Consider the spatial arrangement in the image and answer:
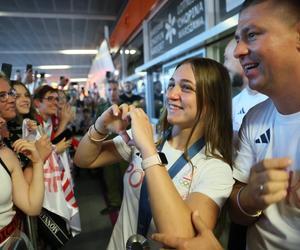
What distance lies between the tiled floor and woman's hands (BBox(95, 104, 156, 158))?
1.76 m

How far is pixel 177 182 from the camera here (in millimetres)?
989

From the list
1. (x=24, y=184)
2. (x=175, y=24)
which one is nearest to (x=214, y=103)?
(x=24, y=184)

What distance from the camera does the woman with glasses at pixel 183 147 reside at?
88 centimetres

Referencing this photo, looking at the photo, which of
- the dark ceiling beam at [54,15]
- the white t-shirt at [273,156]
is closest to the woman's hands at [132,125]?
the white t-shirt at [273,156]

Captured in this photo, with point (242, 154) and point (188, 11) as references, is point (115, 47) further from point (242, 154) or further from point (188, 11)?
point (242, 154)

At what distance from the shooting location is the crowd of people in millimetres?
761

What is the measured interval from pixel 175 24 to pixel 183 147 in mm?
2800

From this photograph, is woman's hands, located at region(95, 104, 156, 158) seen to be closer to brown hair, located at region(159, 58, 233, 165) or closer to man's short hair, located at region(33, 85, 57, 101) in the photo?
brown hair, located at region(159, 58, 233, 165)

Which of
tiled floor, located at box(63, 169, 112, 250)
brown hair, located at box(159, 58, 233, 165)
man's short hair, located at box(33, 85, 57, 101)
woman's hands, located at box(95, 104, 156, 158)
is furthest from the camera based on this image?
man's short hair, located at box(33, 85, 57, 101)

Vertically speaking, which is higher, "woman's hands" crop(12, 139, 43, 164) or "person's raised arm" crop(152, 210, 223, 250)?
"woman's hands" crop(12, 139, 43, 164)

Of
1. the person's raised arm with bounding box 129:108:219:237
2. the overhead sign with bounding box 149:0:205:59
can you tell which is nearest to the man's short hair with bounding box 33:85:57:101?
the overhead sign with bounding box 149:0:205:59

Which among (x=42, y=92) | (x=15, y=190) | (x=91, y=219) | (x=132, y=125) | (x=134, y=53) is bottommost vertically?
(x=91, y=219)

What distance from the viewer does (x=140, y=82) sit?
17.7 ft

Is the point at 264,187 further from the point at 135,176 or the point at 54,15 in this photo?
the point at 54,15
